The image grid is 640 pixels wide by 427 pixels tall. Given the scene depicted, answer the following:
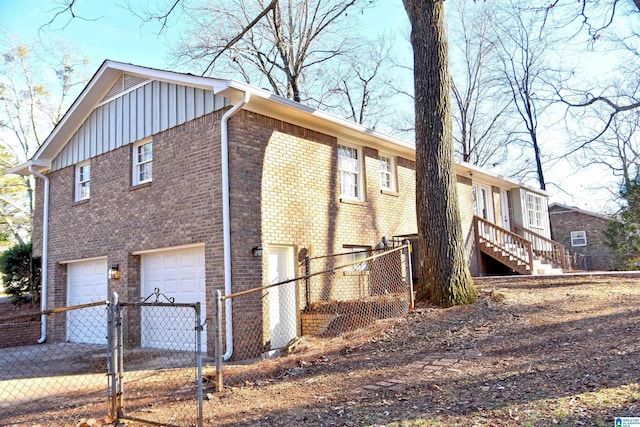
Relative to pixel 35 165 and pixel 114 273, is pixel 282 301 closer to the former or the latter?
pixel 114 273

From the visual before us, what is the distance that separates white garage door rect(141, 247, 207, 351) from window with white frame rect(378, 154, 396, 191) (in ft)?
19.1

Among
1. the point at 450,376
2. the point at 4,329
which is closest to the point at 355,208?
the point at 450,376

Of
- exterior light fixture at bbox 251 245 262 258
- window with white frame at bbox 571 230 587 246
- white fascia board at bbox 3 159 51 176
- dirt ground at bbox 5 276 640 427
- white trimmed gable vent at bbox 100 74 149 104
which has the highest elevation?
white trimmed gable vent at bbox 100 74 149 104

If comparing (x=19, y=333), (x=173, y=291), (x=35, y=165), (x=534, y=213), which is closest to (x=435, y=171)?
(x=173, y=291)

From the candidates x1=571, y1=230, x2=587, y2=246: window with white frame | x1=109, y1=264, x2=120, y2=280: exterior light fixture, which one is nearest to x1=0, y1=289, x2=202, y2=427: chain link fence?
x1=109, y1=264, x2=120, y2=280: exterior light fixture

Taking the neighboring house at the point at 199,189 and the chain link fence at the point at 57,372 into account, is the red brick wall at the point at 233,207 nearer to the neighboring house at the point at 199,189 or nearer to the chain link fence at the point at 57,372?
the neighboring house at the point at 199,189

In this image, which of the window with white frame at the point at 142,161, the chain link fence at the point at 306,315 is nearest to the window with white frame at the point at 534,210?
the chain link fence at the point at 306,315

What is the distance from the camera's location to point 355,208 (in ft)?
40.8

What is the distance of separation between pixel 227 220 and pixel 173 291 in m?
2.59

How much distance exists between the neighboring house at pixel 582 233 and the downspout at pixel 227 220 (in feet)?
79.3

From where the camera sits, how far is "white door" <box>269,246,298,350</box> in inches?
393

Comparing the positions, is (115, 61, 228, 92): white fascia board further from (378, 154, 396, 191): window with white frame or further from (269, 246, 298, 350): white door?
(378, 154, 396, 191): window with white frame

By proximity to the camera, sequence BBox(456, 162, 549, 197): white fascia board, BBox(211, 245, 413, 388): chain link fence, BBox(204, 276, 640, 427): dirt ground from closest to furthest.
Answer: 1. BBox(204, 276, 640, 427): dirt ground
2. BBox(211, 245, 413, 388): chain link fence
3. BBox(456, 162, 549, 197): white fascia board

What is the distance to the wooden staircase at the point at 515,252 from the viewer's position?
16234 millimetres
